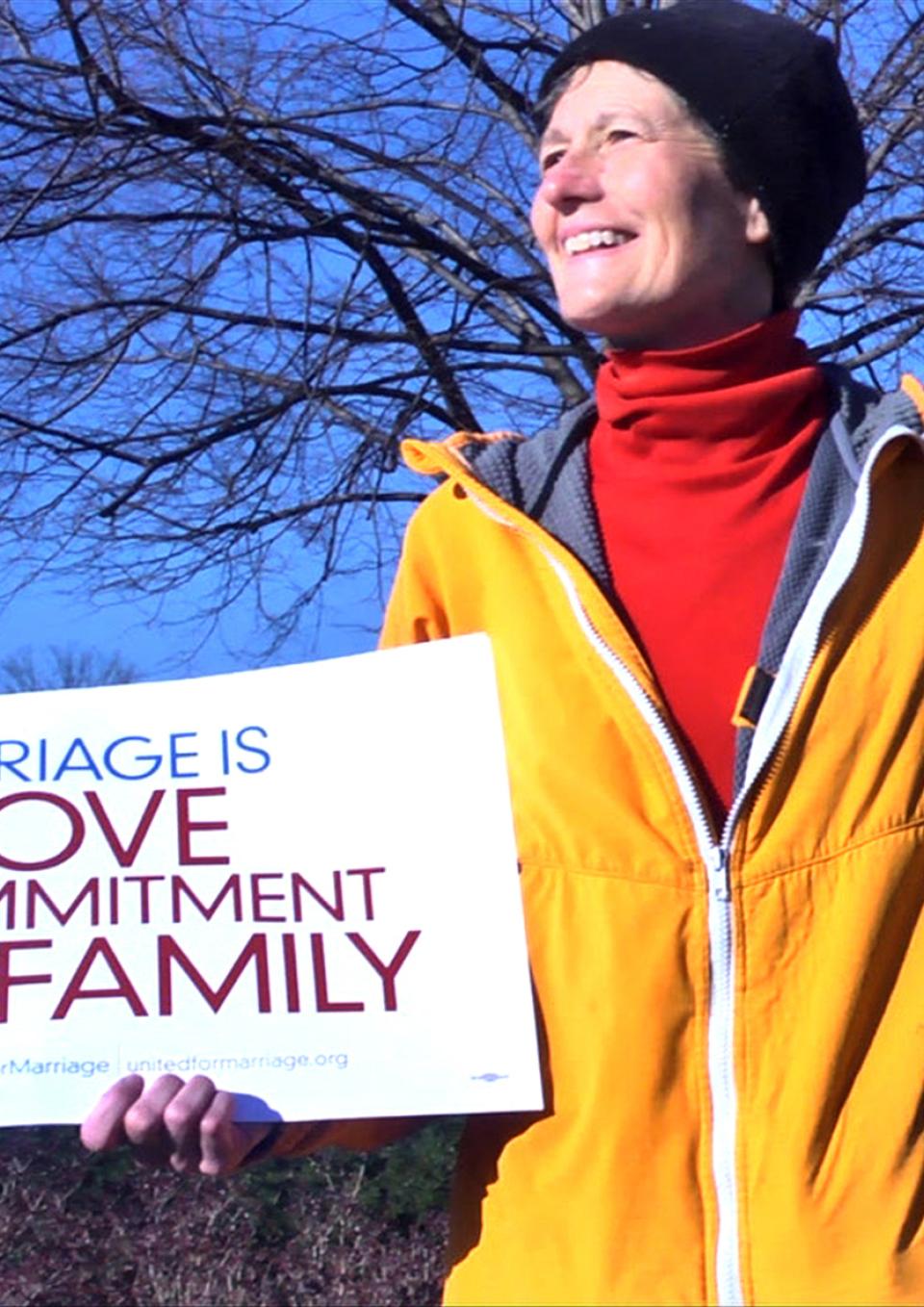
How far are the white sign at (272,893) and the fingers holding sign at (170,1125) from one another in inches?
1.1

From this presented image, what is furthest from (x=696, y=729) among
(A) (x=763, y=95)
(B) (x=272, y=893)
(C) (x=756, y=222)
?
(A) (x=763, y=95)

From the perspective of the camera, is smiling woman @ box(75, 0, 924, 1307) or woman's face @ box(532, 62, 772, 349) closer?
smiling woman @ box(75, 0, 924, 1307)

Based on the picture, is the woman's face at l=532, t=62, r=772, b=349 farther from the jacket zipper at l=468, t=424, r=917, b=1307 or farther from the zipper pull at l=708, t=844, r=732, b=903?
the zipper pull at l=708, t=844, r=732, b=903

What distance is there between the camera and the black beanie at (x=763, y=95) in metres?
2.06

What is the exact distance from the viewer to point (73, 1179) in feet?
16.7

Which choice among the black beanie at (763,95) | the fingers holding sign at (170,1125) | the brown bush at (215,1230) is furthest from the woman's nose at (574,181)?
the brown bush at (215,1230)

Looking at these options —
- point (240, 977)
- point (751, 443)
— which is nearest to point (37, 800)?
point (240, 977)

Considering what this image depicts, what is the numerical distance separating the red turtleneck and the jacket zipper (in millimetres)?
50

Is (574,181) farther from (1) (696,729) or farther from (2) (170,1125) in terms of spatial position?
(2) (170,1125)

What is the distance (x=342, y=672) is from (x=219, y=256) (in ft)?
12.8

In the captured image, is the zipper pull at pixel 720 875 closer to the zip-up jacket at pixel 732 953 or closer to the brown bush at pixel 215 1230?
the zip-up jacket at pixel 732 953

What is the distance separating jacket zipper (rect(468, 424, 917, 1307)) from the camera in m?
1.74

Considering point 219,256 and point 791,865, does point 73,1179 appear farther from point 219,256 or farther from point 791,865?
point 791,865

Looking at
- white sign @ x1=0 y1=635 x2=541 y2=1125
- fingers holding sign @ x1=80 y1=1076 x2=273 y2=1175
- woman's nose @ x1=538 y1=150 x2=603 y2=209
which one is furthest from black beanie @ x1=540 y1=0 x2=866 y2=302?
fingers holding sign @ x1=80 y1=1076 x2=273 y2=1175
